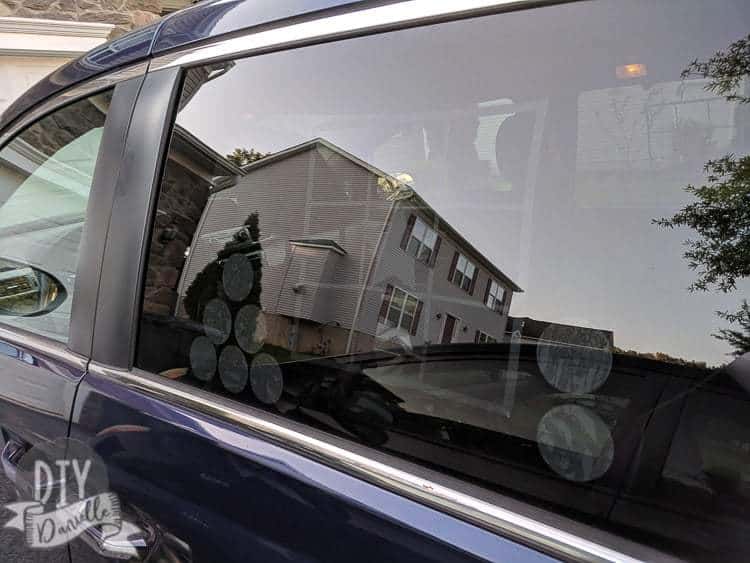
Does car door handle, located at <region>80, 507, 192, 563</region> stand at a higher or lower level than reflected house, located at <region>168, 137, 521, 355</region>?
lower

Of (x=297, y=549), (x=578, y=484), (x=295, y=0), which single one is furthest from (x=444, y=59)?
(x=297, y=549)

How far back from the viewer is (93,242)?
4.50 feet

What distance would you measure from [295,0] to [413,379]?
0.86 metres

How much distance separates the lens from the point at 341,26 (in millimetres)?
1091

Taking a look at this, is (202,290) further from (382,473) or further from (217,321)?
(382,473)

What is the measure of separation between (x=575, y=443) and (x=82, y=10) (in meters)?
8.04

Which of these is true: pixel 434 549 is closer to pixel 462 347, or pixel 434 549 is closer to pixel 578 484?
pixel 578 484

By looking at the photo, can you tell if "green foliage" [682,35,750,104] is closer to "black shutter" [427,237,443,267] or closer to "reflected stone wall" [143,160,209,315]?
"black shutter" [427,237,443,267]

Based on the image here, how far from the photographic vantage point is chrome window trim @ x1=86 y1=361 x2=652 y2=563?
Result: 0.76 m

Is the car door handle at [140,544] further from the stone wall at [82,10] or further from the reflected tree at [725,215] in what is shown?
the stone wall at [82,10]

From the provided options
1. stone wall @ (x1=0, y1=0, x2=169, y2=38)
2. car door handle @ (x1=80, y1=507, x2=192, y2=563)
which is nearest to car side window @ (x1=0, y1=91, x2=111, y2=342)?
car door handle @ (x1=80, y1=507, x2=192, y2=563)

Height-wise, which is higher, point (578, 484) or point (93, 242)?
point (93, 242)

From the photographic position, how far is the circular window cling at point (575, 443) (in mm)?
874

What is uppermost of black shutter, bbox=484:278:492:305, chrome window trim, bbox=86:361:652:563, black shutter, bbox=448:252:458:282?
black shutter, bbox=448:252:458:282
